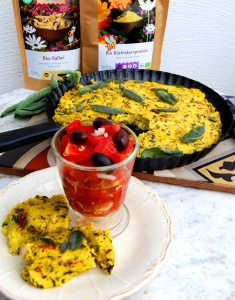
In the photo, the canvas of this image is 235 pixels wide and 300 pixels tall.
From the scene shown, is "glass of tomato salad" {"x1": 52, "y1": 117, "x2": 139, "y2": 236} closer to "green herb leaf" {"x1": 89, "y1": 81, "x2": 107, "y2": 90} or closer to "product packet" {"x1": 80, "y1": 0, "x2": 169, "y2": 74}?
"green herb leaf" {"x1": 89, "y1": 81, "x2": 107, "y2": 90}

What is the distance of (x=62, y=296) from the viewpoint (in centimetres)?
86

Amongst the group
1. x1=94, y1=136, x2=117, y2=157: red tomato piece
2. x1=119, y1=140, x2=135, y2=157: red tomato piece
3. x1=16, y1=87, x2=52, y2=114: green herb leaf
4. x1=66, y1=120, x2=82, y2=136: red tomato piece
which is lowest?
x1=16, y1=87, x2=52, y2=114: green herb leaf

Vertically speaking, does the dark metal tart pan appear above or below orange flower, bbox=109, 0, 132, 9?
below

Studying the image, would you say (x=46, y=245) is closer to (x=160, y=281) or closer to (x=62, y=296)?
(x=62, y=296)

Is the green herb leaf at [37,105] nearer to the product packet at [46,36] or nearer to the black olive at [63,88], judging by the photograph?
the black olive at [63,88]

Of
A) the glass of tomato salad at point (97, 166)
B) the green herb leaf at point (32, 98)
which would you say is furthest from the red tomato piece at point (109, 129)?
the green herb leaf at point (32, 98)

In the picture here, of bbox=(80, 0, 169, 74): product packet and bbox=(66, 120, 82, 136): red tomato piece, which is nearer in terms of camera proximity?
bbox=(66, 120, 82, 136): red tomato piece

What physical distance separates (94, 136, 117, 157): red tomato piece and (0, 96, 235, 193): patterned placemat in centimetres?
55

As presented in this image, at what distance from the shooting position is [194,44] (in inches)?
129

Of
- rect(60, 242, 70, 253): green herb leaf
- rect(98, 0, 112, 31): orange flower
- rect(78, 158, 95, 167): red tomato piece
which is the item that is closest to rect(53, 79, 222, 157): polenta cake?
rect(98, 0, 112, 31): orange flower

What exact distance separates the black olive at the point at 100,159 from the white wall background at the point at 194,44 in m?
2.14

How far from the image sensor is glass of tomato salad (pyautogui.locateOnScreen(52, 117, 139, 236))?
3.31 feet

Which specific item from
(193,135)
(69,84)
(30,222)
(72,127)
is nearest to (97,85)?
(69,84)

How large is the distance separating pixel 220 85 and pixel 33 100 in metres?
2.49
